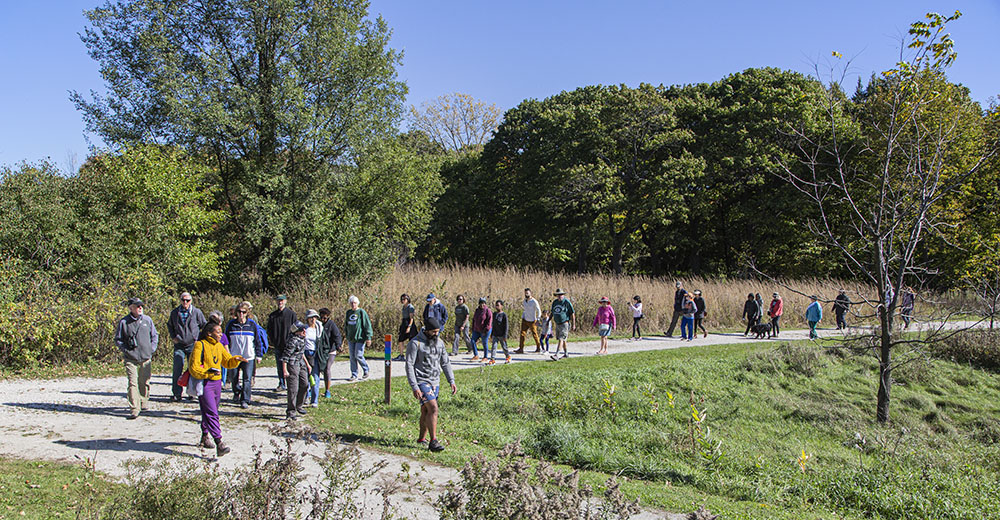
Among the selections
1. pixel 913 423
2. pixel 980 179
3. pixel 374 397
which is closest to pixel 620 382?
pixel 374 397

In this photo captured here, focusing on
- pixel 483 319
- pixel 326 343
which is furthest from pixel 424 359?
pixel 483 319

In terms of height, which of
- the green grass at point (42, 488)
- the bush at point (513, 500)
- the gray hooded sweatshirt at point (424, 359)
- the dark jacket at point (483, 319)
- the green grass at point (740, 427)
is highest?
the dark jacket at point (483, 319)

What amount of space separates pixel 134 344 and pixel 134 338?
0.31ft

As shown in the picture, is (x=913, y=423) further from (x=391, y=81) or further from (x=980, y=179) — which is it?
(x=980, y=179)

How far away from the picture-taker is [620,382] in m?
14.5

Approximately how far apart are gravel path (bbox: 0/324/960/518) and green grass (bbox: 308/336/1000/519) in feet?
3.30

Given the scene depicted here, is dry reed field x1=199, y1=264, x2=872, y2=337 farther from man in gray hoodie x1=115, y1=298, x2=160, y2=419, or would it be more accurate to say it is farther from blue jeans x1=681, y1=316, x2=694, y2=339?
man in gray hoodie x1=115, y1=298, x2=160, y2=419

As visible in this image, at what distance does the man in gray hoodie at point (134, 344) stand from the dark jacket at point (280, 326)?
A: 204 cm

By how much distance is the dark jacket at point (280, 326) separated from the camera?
11.7m

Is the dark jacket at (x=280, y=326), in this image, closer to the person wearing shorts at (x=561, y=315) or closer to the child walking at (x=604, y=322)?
the person wearing shorts at (x=561, y=315)

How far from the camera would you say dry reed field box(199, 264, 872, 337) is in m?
20.5

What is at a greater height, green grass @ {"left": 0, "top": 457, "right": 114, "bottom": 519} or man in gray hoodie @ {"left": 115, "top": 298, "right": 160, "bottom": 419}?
man in gray hoodie @ {"left": 115, "top": 298, "right": 160, "bottom": 419}

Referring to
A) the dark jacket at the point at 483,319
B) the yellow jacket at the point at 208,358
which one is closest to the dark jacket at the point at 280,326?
the yellow jacket at the point at 208,358

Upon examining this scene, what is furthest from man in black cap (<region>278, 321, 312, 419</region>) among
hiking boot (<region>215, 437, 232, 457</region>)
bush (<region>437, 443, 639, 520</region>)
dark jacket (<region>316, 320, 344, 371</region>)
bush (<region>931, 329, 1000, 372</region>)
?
bush (<region>931, 329, 1000, 372</region>)
